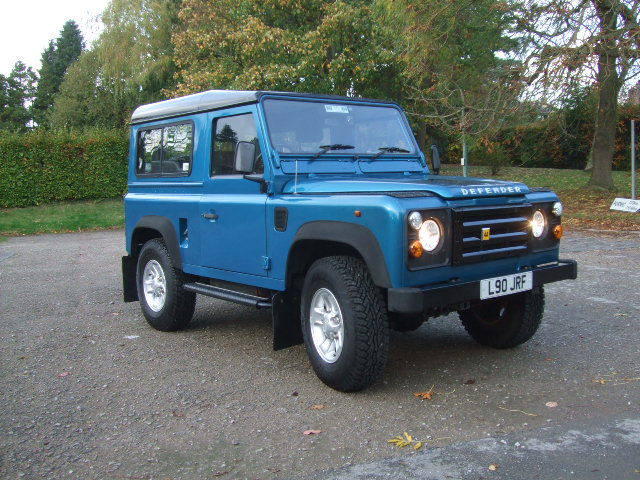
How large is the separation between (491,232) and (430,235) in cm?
61

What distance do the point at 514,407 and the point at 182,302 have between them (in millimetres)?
3328

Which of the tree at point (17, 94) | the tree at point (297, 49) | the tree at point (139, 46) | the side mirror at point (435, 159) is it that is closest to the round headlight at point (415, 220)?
the side mirror at point (435, 159)

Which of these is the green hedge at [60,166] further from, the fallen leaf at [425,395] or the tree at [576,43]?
the fallen leaf at [425,395]

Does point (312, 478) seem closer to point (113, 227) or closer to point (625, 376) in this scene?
point (625, 376)

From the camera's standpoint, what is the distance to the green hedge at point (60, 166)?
2092 cm

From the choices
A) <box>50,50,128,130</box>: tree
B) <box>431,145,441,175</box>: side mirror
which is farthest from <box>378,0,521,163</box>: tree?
<box>50,50,128,130</box>: tree

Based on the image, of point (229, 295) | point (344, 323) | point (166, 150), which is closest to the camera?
point (344, 323)

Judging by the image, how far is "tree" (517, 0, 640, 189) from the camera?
1335 centimetres

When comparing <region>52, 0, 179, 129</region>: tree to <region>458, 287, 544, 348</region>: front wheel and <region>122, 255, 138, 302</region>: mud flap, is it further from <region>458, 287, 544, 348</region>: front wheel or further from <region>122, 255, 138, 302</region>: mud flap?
<region>458, 287, 544, 348</region>: front wheel

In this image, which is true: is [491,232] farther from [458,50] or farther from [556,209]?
[458,50]

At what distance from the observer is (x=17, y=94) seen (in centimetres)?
6844

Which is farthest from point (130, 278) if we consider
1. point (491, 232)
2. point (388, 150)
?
point (491, 232)

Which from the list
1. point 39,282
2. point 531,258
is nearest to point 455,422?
point 531,258

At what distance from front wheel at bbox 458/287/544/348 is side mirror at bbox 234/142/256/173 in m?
2.07
